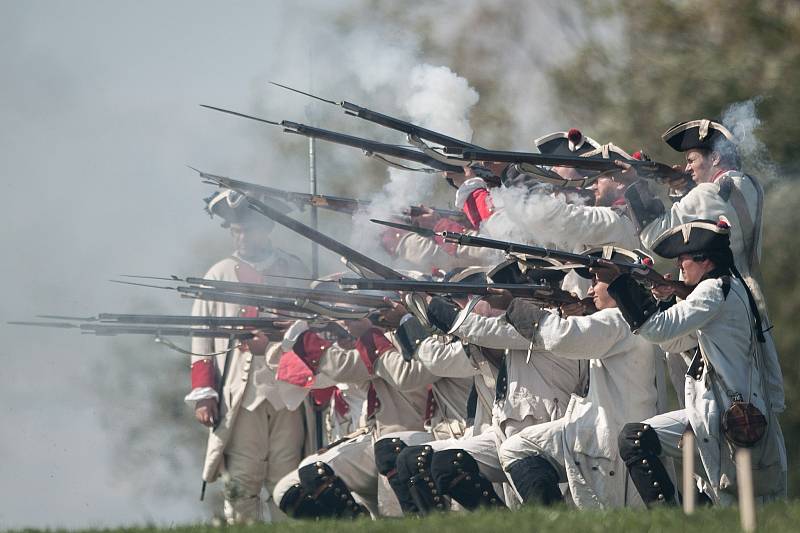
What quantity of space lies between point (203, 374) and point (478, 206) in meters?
2.90

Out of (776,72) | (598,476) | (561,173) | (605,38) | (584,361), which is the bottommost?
(598,476)

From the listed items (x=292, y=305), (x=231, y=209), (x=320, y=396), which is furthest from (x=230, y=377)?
(x=292, y=305)

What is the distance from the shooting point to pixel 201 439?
52.7ft

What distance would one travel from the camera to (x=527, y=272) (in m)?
8.10

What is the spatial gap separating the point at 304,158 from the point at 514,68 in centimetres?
277

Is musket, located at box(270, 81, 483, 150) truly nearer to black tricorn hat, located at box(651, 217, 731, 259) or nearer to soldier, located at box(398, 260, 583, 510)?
soldier, located at box(398, 260, 583, 510)

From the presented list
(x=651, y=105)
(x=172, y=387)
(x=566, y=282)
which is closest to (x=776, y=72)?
(x=651, y=105)

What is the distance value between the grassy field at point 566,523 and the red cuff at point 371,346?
3.12 meters

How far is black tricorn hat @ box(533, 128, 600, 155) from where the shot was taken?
8.41 meters

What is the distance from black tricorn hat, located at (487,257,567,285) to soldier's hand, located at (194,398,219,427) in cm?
301

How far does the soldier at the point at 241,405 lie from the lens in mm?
10719

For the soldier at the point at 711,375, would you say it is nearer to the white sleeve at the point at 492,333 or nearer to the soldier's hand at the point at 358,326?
the white sleeve at the point at 492,333

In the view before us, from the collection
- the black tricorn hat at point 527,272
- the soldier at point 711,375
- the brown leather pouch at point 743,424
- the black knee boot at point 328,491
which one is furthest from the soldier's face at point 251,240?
the brown leather pouch at point 743,424

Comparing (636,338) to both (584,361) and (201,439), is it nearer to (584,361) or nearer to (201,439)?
(584,361)
